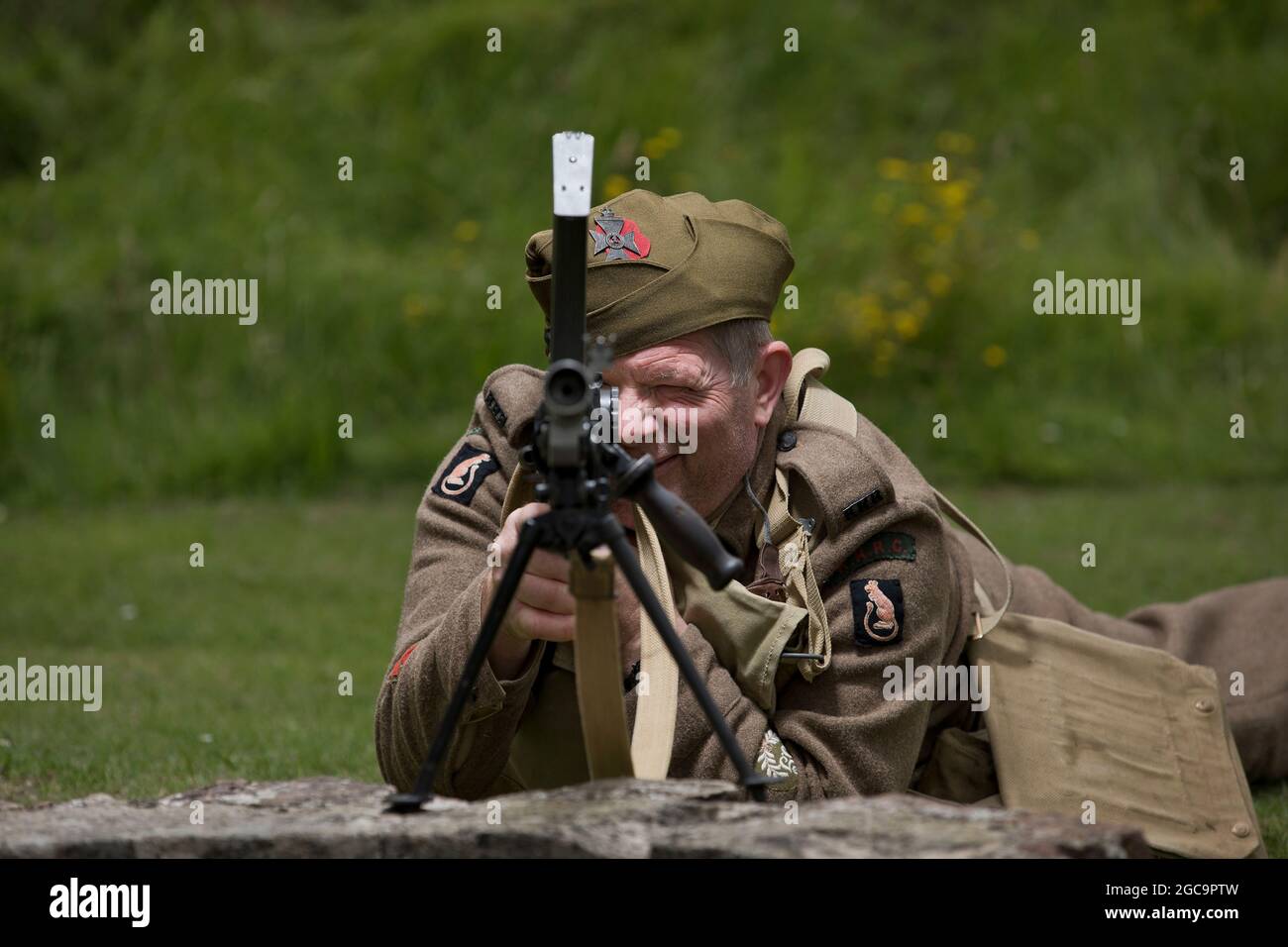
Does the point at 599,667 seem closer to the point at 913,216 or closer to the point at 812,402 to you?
the point at 812,402

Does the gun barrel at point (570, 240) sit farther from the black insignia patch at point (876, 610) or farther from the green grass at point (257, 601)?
the green grass at point (257, 601)

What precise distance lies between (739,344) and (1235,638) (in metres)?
2.25

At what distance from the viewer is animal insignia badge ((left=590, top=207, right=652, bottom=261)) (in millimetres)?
3574

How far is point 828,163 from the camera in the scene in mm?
12297

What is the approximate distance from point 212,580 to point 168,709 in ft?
6.51

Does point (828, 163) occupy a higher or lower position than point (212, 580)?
higher

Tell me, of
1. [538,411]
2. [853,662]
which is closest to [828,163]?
[853,662]

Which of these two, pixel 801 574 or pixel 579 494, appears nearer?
pixel 579 494

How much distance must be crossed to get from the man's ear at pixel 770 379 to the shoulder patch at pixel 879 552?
13.7 inches

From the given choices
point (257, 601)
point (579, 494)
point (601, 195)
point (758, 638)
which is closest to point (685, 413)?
point (758, 638)

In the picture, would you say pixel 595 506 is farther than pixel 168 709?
No

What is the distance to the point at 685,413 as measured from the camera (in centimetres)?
354
